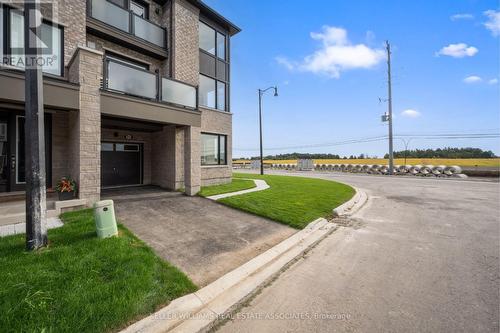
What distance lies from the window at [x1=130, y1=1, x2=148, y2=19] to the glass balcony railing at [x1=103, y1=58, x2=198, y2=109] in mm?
5127

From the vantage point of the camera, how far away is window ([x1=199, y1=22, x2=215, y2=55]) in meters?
15.2

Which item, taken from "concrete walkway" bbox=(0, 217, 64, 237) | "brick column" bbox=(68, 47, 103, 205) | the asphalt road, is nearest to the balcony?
"brick column" bbox=(68, 47, 103, 205)

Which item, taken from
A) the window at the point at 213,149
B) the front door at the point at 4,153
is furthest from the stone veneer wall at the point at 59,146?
the window at the point at 213,149

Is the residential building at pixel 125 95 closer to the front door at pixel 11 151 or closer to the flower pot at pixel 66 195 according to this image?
the front door at pixel 11 151

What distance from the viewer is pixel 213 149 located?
14.9 meters

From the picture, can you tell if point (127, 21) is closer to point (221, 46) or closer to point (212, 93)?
point (212, 93)

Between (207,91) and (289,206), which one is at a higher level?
(207,91)

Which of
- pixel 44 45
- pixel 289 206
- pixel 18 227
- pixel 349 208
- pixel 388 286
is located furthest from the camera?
pixel 349 208

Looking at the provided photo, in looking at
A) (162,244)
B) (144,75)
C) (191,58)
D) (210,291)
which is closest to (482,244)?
(210,291)

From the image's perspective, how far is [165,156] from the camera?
A: 1275 cm

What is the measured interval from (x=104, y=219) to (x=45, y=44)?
673 cm

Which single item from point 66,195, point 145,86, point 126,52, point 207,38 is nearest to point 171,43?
point 126,52

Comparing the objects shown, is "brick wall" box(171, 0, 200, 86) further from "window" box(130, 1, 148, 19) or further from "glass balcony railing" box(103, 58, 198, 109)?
"glass balcony railing" box(103, 58, 198, 109)

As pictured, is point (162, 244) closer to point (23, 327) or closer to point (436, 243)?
point (23, 327)
